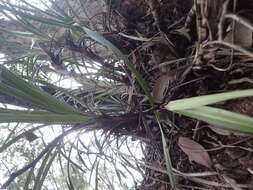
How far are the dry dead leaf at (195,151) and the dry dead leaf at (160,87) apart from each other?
71 millimetres

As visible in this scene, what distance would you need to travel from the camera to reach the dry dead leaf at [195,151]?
18.7 inches

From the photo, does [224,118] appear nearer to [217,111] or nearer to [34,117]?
[217,111]

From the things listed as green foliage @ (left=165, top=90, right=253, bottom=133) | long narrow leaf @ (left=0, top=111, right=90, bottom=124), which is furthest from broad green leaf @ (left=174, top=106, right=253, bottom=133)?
long narrow leaf @ (left=0, top=111, right=90, bottom=124)

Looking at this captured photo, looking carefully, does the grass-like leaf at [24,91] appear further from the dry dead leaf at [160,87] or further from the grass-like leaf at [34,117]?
the dry dead leaf at [160,87]

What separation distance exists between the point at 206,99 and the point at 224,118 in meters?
0.03

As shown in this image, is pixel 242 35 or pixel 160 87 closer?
pixel 242 35

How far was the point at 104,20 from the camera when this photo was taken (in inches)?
24.9

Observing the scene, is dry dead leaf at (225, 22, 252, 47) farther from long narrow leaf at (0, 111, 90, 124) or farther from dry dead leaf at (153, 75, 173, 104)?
long narrow leaf at (0, 111, 90, 124)

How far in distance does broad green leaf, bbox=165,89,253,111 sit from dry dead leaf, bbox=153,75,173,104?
7 cm

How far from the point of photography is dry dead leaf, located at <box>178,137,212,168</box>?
1.56 feet

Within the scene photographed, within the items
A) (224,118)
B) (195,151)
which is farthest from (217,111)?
(195,151)

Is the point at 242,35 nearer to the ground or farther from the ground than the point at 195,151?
farther from the ground

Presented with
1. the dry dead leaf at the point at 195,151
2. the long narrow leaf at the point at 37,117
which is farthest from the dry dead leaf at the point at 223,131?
the long narrow leaf at the point at 37,117

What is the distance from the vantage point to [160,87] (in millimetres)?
512
